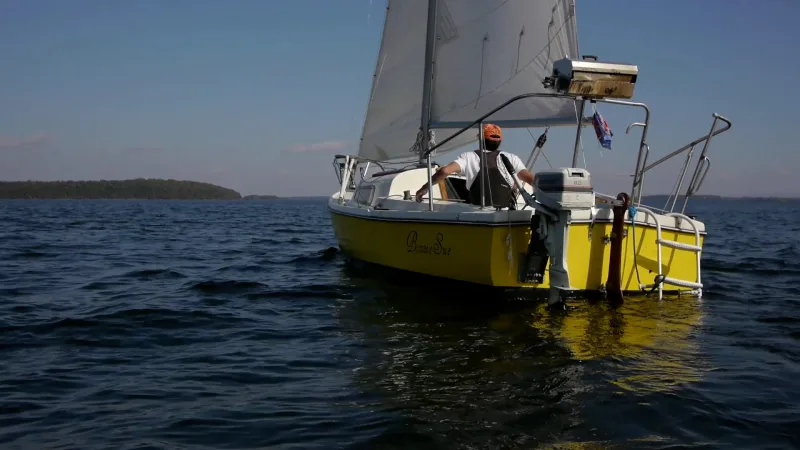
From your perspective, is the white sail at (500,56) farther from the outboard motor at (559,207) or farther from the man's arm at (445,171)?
the outboard motor at (559,207)

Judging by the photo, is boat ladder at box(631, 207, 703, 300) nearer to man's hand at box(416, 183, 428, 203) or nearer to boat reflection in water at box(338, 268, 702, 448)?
boat reflection in water at box(338, 268, 702, 448)

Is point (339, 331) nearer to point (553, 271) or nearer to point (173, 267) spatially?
point (553, 271)

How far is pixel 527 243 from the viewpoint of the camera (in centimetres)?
773

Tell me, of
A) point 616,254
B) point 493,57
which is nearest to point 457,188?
point 493,57

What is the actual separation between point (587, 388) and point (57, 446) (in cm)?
346

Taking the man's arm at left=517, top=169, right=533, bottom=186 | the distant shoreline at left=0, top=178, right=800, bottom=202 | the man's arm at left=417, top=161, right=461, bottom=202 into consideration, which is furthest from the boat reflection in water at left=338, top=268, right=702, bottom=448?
the distant shoreline at left=0, top=178, right=800, bottom=202

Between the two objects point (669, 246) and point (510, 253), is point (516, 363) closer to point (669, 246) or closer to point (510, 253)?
point (510, 253)

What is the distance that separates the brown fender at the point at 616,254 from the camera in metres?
7.88

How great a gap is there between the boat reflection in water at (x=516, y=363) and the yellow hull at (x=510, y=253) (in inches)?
12.9

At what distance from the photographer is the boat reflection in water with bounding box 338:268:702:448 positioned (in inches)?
176

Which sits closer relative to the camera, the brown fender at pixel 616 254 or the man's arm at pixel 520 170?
the brown fender at pixel 616 254

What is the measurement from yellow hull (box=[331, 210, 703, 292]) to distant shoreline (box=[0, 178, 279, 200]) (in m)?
98.9

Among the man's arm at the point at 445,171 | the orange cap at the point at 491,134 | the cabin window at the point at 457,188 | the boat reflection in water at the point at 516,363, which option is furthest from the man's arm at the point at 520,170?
the cabin window at the point at 457,188

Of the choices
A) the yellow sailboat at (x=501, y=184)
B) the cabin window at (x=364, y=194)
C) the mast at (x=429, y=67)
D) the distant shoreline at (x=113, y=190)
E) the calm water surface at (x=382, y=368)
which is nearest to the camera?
the calm water surface at (x=382, y=368)
